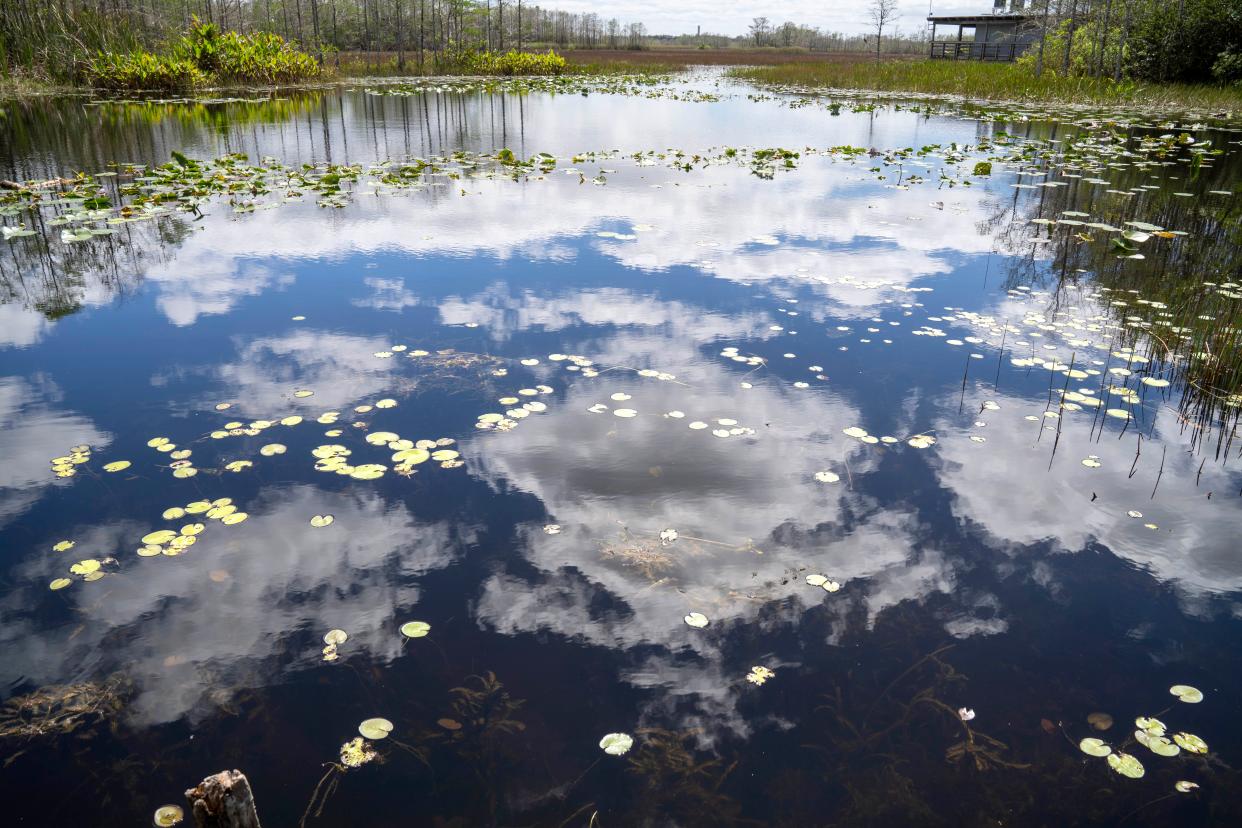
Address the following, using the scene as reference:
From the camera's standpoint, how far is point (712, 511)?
345cm

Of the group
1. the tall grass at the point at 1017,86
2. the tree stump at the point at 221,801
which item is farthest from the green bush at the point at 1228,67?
the tree stump at the point at 221,801

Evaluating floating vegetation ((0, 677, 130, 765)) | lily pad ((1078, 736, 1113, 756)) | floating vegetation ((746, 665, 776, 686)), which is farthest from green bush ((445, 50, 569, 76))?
lily pad ((1078, 736, 1113, 756))

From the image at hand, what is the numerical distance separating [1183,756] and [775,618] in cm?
130

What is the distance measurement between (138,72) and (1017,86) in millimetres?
29076

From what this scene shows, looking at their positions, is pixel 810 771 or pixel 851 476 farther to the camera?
pixel 851 476

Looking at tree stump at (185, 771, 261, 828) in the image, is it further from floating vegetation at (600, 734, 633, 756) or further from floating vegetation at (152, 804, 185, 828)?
floating vegetation at (600, 734, 633, 756)

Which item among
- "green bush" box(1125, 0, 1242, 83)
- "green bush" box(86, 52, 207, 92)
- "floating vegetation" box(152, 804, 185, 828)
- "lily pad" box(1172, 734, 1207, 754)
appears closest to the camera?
"floating vegetation" box(152, 804, 185, 828)

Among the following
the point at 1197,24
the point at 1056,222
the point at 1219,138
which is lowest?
the point at 1056,222

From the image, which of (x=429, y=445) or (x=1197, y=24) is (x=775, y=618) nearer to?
(x=429, y=445)

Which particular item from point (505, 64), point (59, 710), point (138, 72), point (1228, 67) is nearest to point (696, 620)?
point (59, 710)

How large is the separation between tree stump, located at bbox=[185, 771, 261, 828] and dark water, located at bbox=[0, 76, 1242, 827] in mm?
577

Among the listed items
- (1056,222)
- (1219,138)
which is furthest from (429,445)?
(1219,138)

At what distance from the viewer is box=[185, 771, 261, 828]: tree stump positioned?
4.87 feet

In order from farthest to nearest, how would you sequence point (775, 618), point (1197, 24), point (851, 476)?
point (1197, 24) < point (851, 476) < point (775, 618)
